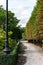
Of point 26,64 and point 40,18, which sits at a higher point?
point 40,18

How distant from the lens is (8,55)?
1928 cm

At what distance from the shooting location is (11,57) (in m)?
19.2

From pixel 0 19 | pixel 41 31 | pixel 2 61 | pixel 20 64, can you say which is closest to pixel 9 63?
pixel 2 61

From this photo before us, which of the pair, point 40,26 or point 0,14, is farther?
point 0,14

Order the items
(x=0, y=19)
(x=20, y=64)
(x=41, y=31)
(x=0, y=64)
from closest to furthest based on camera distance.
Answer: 1. (x=0, y=64)
2. (x=20, y=64)
3. (x=41, y=31)
4. (x=0, y=19)

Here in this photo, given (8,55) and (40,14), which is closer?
(8,55)

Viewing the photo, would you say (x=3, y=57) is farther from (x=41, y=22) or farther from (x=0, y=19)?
(x=0, y=19)

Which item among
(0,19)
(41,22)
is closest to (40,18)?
(41,22)

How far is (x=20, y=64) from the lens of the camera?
2328 cm

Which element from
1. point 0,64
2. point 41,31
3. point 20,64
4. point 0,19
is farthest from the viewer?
point 0,19

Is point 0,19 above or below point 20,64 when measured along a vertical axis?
above

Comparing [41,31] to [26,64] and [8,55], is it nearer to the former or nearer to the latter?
[26,64]

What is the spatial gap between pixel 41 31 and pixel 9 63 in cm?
2417

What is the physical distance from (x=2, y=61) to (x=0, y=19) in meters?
32.1
